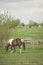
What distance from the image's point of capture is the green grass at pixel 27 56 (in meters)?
1.43

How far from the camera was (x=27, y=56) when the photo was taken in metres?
1.45

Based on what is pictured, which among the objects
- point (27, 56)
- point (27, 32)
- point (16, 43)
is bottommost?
point (27, 56)

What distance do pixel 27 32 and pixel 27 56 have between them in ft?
0.91

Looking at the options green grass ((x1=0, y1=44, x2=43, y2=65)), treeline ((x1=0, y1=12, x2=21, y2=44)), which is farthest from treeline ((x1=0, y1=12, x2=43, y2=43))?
green grass ((x1=0, y1=44, x2=43, y2=65))

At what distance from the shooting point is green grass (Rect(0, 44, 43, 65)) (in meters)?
1.43

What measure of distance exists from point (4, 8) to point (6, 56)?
0.57 m

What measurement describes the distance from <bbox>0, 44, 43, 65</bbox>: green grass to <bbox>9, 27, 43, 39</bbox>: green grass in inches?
4.9

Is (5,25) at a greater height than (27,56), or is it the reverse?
(5,25)

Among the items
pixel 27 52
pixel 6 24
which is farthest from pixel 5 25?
pixel 27 52

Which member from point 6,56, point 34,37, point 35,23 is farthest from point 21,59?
point 35,23

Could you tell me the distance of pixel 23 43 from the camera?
148 centimetres

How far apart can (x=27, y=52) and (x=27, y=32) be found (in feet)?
0.75

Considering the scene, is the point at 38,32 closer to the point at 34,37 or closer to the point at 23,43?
the point at 34,37

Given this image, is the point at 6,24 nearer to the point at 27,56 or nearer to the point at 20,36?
the point at 20,36
